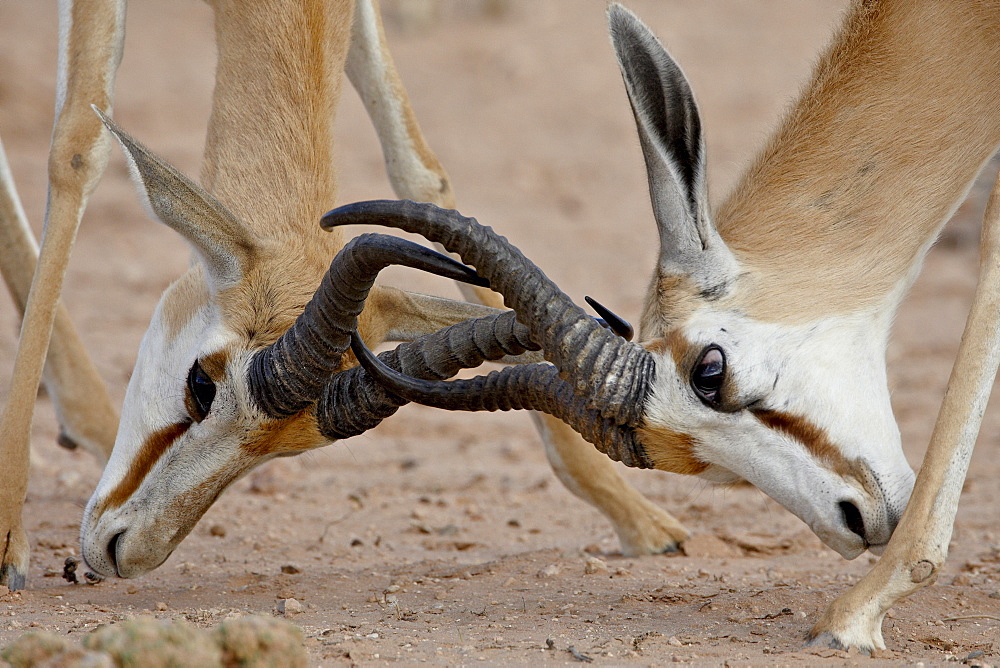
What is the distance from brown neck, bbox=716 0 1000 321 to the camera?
404cm

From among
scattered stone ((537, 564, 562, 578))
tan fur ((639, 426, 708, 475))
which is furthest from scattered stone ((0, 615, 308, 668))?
scattered stone ((537, 564, 562, 578))

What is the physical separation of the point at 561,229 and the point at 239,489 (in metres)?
7.42

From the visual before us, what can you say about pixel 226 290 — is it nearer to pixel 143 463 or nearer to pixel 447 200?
pixel 143 463

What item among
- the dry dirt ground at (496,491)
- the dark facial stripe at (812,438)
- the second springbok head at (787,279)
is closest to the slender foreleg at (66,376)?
the dry dirt ground at (496,491)

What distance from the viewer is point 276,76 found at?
479 cm

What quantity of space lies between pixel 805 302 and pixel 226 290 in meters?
2.23

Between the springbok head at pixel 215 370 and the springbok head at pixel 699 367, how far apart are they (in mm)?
241

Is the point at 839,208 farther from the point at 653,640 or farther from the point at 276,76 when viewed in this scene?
the point at 276,76

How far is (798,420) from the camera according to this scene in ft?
12.2

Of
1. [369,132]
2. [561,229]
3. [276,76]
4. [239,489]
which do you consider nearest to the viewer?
[276,76]

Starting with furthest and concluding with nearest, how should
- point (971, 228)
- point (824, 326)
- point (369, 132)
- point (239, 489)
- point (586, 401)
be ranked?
point (369, 132) < point (971, 228) < point (239, 489) < point (824, 326) < point (586, 401)

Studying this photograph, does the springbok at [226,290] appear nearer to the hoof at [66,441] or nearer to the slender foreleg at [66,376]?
the slender foreleg at [66,376]

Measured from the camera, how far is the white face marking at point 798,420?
3.68m

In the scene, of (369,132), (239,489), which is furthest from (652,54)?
(369,132)
